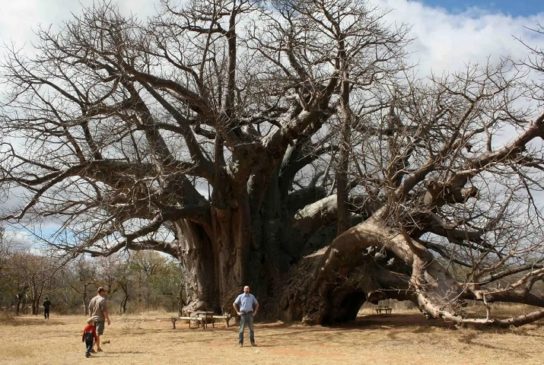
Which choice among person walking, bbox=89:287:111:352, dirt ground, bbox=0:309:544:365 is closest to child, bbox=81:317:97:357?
dirt ground, bbox=0:309:544:365

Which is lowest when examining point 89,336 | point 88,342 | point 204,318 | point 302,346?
point 302,346

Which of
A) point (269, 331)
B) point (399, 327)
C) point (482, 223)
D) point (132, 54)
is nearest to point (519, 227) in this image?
point (482, 223)

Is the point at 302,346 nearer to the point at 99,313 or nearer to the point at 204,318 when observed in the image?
the point at 99,313

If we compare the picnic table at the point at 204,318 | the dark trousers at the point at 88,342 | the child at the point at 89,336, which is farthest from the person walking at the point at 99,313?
the picnic table at the point at 204,318

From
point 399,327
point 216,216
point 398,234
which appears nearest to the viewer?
point 398,234

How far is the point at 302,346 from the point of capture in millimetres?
12117

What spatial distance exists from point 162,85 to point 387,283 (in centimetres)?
774

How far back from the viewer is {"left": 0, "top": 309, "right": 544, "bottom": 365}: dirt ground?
1030 cm

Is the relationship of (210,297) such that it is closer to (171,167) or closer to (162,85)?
(171,167)

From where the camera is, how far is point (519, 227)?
1203 cm

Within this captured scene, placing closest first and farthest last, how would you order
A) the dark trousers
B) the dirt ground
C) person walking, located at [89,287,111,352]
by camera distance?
the dirt ground < the dark trousers < person walking, located at [89,287,111,352]

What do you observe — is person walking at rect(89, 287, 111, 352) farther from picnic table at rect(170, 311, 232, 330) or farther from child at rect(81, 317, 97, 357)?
picnic table at rect(170, 311, 232, 330)

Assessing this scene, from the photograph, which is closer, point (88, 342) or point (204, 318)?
point (88, 342)

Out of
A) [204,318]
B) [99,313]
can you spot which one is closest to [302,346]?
[99,313]
